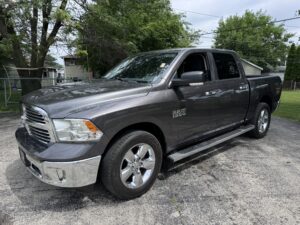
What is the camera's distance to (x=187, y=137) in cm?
370

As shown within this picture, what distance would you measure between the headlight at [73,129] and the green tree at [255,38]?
45962 mm

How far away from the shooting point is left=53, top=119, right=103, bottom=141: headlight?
258 cm

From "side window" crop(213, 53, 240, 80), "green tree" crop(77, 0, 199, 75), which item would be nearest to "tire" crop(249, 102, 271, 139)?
"side window" crop(213, 53, 240, 80)

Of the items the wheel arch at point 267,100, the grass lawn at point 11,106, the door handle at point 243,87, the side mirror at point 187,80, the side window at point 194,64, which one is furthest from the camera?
the grass lawn at point 11,106

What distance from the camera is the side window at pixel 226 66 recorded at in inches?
174

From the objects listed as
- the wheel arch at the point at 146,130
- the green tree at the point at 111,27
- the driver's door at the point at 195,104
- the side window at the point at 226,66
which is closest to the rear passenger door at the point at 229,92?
the side window at the point at 226,66

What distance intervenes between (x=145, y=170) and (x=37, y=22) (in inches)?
296

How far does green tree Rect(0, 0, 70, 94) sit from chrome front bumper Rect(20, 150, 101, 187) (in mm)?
5757

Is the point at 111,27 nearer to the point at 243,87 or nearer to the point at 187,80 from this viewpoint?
the point at 243,87

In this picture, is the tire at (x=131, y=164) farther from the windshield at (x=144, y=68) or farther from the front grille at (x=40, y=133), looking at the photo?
the windshield at (x=144, y=68)

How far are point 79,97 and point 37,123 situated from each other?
58 centimetres

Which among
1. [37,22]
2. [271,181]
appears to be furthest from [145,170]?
[37,22]

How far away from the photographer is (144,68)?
12.9 ft

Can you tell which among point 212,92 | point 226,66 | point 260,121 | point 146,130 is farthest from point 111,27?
point 146,130
